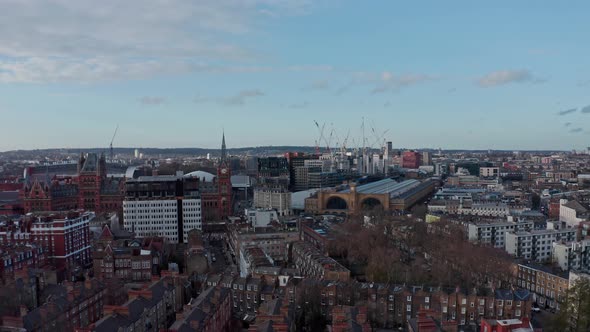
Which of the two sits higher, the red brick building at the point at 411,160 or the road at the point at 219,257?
the red brick building at the point at 411,160

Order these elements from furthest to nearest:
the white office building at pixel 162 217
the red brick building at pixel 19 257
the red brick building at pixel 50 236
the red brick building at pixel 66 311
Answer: the white office building at pixel 162 217, the red brick building at pixel 50 236, the red brick building at pixel 19 257, the red brick building at pixel 66 311

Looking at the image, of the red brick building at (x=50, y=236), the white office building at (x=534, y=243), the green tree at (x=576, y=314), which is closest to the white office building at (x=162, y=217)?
the red brick building at (x=50, y=236)

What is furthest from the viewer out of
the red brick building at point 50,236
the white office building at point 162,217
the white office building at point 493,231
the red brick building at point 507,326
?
the white office building at point 162,217

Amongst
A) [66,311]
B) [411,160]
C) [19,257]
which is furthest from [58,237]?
[411,160]

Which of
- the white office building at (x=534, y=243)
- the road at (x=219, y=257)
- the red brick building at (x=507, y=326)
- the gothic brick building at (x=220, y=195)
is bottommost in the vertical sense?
the road at (x=219, y=257)

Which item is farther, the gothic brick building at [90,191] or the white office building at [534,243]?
the gothic brick building at [90,191]

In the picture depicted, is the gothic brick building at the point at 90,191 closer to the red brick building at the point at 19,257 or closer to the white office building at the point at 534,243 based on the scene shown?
the red brick building at the point at 19,257

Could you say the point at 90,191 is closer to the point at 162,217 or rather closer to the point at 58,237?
the point at 162,217

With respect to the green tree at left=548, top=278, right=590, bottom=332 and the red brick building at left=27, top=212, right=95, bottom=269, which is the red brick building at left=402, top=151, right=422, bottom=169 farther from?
the green tree at left=548, top=278, right=590, bottom=332

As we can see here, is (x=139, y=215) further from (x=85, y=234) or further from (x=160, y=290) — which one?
(x=160, y=290)

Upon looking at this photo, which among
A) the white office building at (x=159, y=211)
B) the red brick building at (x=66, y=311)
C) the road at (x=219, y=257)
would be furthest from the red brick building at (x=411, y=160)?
the red brick building at (x=66, y=311)
